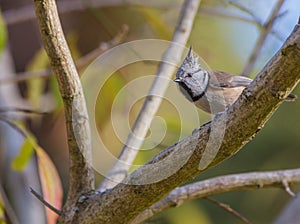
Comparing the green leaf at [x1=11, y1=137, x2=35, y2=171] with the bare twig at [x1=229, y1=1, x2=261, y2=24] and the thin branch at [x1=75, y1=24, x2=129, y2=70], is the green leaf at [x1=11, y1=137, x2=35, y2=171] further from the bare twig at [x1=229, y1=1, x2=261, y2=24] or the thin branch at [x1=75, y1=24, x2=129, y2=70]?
the bare twig at [x1=229, y1=1, x2=261, y2=24]

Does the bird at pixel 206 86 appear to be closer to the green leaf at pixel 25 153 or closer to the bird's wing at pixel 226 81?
the bird's wing at pixel 226 81

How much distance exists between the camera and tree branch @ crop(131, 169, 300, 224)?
3.38ft

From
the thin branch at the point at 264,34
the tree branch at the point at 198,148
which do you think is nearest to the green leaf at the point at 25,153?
the tree branch at the point at 198,148

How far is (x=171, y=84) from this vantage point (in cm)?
129

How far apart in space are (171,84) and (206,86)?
257 millimetres

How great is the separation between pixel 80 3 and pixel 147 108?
3.11 feet

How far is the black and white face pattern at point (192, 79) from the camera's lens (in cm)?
101

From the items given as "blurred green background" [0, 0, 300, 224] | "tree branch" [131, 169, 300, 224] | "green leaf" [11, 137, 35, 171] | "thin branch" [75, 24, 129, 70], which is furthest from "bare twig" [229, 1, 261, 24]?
"green leaf" [11, 137, 35, 171]

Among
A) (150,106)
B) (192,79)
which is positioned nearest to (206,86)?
(192,79)

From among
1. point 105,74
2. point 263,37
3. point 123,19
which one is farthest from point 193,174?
point 123,19

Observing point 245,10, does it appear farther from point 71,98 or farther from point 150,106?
point 71,98

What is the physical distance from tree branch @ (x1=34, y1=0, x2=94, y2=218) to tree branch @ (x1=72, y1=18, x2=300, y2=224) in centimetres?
4

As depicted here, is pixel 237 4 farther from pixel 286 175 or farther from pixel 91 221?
pixel 91 221

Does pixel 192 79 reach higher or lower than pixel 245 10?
lower
